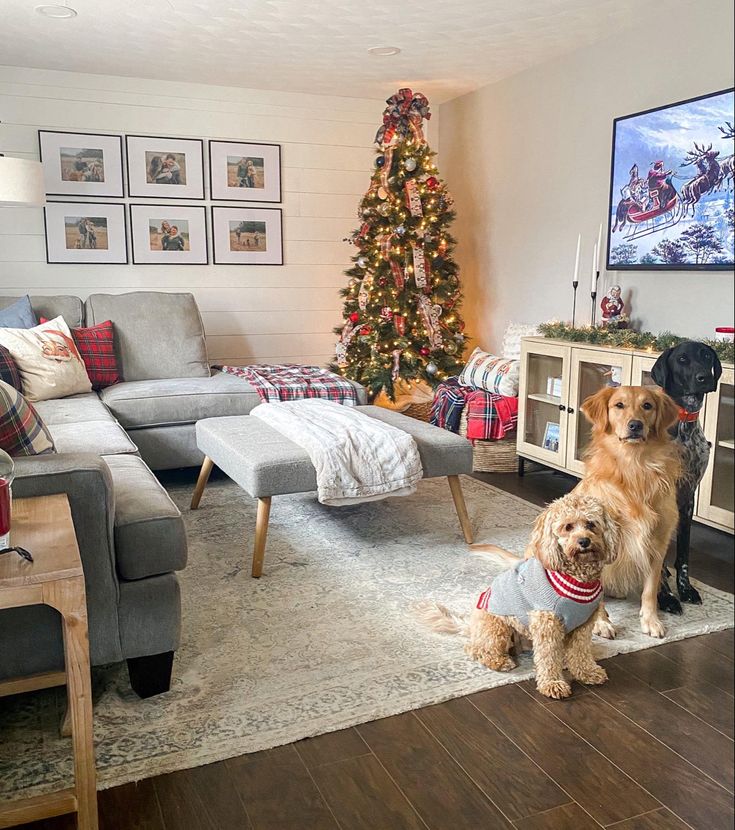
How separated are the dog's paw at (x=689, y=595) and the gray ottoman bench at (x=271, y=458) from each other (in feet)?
2.77

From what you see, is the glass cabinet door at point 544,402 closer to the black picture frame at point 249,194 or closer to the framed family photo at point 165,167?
the black picture frame at point 249,194

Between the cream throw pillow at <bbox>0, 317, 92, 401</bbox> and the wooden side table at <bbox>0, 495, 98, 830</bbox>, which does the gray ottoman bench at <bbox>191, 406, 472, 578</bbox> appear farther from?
the wooden side table at <bbox>0, 495, 98, 830</bbox>

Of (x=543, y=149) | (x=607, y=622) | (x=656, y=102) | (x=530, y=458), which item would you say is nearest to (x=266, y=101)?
(x=543, y=149)

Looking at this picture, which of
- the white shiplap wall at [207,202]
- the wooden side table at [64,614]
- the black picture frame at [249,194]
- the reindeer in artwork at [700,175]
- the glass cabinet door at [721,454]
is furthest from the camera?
the black picture frame at [249,194]

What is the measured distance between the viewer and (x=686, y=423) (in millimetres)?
2508

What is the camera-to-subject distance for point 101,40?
13.3 ft

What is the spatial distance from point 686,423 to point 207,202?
3693 mm

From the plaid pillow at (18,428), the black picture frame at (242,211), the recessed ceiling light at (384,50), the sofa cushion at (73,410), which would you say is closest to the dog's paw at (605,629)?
the plaid pillow at (18,428)

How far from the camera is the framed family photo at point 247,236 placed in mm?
5230

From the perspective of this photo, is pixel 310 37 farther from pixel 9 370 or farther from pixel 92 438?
pixel 92 438

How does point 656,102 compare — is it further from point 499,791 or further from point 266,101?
point 499,791


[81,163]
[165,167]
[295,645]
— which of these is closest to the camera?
[295,645]

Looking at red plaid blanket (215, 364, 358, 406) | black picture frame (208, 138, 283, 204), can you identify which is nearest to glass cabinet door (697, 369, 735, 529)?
red plaid blanket (215, 364, 358, 406)

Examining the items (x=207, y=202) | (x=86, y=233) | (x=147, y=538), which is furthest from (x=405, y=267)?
(x=147, y=538)
